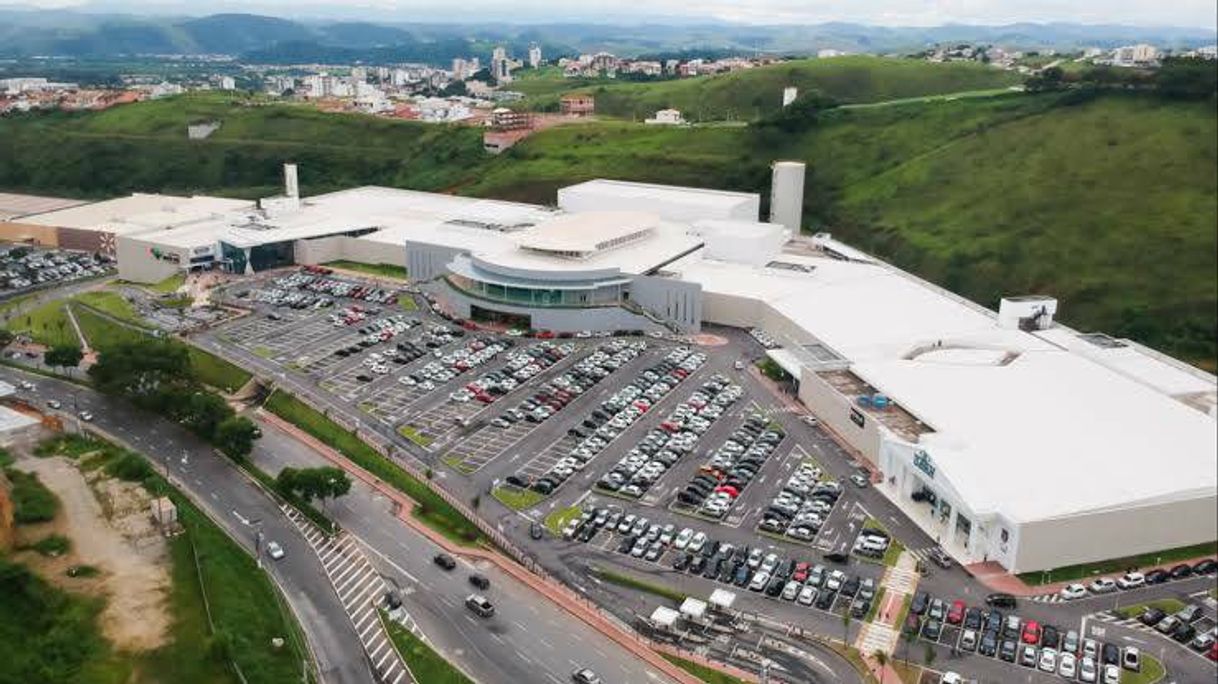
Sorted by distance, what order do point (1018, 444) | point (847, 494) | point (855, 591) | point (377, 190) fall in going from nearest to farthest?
1. point (855, 591)
2. point (1018, 444)
3. point (847, 494)
4. point (377, 190)

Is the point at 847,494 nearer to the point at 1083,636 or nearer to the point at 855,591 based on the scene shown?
the point at 855,591

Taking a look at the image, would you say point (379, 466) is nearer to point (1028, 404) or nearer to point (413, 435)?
point (413, 435)

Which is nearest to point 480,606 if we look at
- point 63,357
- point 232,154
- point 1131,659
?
point 1131,659

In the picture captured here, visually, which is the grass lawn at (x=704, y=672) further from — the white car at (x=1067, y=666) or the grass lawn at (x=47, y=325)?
the grass lawn at (x=47, y=325)

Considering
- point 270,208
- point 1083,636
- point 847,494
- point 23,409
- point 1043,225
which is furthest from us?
point 270,208

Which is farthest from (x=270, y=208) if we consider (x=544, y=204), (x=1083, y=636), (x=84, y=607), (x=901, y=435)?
(x=1083, y=636)

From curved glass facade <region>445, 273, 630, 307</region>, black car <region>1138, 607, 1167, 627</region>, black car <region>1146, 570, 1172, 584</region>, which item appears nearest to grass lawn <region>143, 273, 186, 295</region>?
curved glass facade <region>445, 273, 630, 307</region>

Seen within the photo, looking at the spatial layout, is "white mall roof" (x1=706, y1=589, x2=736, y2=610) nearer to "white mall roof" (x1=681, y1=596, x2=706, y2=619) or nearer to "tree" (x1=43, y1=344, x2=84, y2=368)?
"white mall roof" (x1=681, y1=596, x2=706, y2=619)

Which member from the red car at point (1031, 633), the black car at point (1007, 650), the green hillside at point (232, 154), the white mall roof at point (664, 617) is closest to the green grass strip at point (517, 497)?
the white mall roof at point (664, 617)
